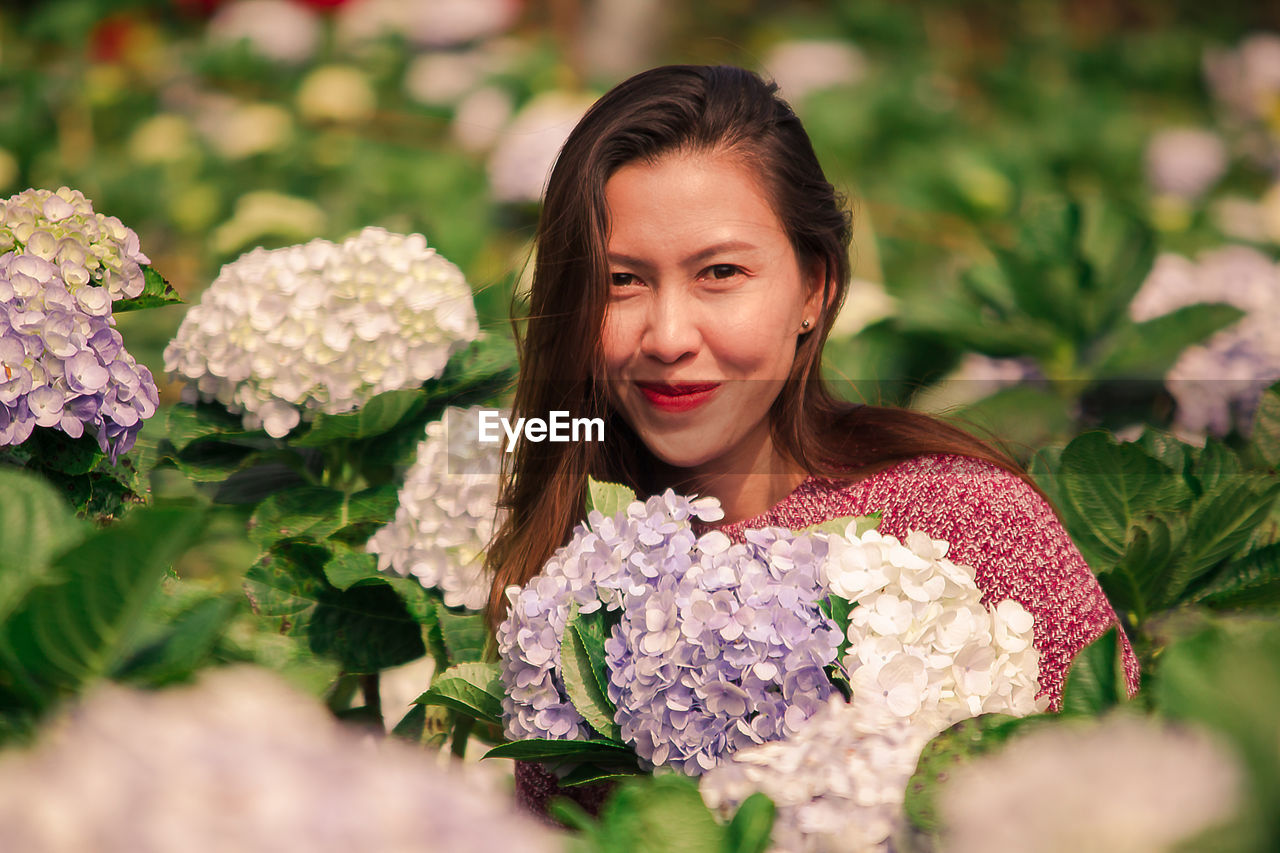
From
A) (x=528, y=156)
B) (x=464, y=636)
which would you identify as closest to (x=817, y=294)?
(x=464, y=636)

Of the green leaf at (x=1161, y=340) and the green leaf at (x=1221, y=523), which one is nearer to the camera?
the green leaf at (x=1221, y=523)

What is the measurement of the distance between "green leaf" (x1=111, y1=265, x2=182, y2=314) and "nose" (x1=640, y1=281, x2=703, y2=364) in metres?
0.49

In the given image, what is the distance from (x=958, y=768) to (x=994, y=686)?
0.81ft

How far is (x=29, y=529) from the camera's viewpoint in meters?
0.75

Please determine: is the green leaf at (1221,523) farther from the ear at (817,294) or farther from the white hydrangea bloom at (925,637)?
the ear at (817,294)

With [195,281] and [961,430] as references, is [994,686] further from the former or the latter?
[195,281]

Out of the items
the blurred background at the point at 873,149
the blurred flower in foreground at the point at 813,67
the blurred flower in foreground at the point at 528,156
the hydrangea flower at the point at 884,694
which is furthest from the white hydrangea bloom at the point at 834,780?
the blurred flower in foreground at the point at 813,67

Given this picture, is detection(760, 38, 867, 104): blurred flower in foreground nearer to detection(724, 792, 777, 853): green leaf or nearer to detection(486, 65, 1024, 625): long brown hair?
detection(486, 65, 1024, 625): long brown hair

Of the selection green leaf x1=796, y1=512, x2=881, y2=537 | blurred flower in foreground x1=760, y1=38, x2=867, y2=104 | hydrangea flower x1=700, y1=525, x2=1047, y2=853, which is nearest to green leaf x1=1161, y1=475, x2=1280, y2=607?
hydrangea flower x1=700, y1=525, x2=1047, y2=853

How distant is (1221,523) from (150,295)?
3.68ft

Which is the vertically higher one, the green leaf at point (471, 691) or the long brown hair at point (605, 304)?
the long brown hair at point (605, 304)

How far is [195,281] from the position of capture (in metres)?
3.46

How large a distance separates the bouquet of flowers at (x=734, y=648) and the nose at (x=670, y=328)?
278mm

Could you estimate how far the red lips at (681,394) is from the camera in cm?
133
